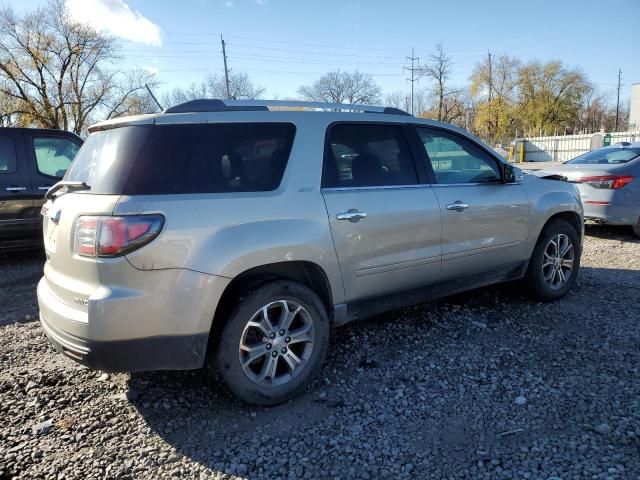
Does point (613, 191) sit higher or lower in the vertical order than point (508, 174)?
lower

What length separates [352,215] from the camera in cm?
317

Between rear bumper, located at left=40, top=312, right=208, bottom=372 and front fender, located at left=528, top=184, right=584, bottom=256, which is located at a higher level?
front fender, located at left=528, top=184, right=584, bottom=256

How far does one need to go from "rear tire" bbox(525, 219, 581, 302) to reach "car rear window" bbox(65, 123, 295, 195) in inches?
111

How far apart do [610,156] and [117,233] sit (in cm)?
823

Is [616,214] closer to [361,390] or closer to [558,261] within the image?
[558,261]

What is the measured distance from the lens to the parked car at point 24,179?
6344mm

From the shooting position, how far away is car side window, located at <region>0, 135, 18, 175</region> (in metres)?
6.34

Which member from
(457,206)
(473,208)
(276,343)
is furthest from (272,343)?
(473,208)

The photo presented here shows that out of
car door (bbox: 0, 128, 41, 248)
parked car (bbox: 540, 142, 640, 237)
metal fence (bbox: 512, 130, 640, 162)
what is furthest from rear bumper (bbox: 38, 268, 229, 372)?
metal fence (bbox: 512, 130, 640, 162)

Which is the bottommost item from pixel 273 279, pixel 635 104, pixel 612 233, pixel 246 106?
pixel 612 233

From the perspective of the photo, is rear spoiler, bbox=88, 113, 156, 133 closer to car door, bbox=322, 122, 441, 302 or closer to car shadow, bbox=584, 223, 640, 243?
car door, bbox=322, 122, 441, 302

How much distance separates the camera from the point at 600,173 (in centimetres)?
731

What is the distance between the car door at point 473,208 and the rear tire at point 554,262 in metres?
0.25

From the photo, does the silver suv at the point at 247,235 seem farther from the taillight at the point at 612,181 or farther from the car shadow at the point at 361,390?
the taillight at the point at 612,181
